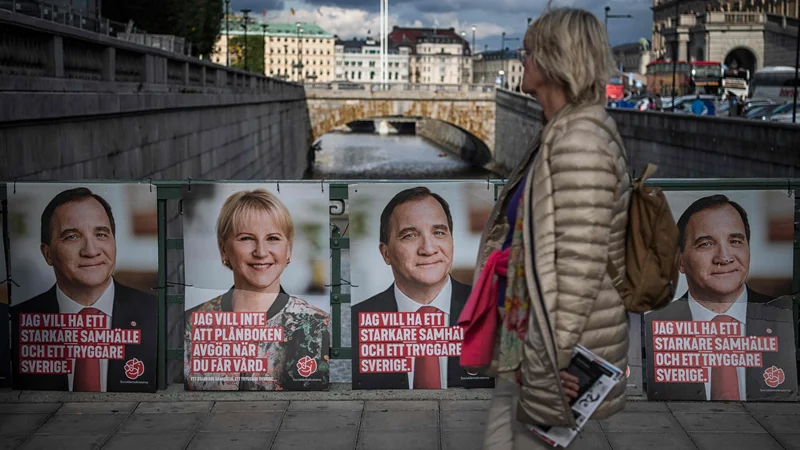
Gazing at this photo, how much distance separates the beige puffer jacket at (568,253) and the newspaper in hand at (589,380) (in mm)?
28

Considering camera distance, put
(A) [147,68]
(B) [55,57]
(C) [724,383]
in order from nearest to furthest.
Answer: (C) [724,383], (B) [55,57], (A) [147,68]

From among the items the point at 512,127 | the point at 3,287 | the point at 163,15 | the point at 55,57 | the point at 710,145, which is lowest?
the point at 3,287

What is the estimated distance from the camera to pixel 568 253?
3.29 metres

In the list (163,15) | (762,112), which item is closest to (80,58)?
(762,112)

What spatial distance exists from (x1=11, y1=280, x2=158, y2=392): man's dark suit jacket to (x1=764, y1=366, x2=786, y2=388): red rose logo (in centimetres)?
333

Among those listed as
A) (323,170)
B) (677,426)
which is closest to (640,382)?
(677,426)

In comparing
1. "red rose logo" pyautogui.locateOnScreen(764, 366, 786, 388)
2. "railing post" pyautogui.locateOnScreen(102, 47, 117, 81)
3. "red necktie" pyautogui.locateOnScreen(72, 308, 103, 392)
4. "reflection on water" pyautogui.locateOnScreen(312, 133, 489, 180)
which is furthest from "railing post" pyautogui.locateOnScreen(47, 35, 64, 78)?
"reflection on water" pyautogui.locateOnScreen(312, 133, 489, 180)

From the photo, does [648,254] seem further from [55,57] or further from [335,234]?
[55,57]

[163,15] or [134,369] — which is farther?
[163,15]

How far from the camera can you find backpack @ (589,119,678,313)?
137 inches

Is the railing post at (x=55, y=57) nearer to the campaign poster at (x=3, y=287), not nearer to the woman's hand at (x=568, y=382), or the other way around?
the campaign poster at (x=3, y=287)

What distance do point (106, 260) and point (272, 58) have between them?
7441 inches

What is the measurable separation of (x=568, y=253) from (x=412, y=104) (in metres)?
64.3

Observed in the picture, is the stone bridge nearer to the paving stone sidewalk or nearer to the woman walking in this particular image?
the paving stone sidewalk
